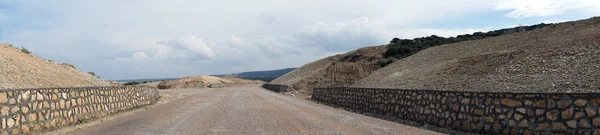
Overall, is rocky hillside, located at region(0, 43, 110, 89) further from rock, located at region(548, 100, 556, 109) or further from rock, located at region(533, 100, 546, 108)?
rock, located at region(548, 100, 556, 109)

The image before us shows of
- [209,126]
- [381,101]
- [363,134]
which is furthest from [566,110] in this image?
[381,101]

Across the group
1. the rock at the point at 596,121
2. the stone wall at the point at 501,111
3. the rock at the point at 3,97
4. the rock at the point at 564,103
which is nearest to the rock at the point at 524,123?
the stone wall at the point at 501,111

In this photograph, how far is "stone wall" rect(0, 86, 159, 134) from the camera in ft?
32.3

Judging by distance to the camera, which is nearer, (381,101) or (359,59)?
(381,101)

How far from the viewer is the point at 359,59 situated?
72.9m

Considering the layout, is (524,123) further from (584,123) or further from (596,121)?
(596,121)

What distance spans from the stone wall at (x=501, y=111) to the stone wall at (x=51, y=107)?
9.39 meters

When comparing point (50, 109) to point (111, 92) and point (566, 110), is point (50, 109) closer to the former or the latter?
point (111, 92)

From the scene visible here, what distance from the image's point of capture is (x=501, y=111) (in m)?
10.4

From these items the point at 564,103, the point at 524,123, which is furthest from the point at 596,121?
the point at 524,123

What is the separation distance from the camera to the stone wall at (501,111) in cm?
859

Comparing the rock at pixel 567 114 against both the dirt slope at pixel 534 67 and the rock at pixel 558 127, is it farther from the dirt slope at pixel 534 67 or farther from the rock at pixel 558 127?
the dirt slope at pixel 534 67

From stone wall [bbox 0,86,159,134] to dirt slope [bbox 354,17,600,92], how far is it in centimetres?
1378

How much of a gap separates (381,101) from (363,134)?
7.20 metres
